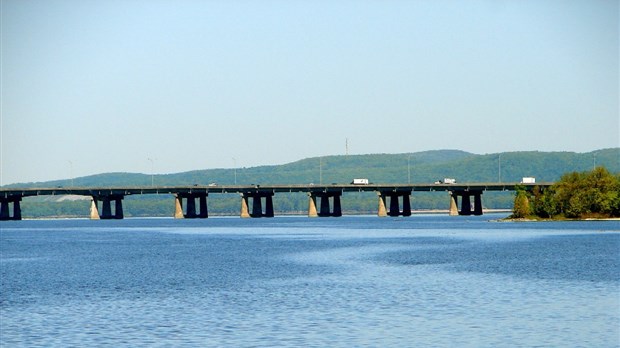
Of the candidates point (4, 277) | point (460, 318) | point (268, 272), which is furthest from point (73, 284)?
point (460, 318)

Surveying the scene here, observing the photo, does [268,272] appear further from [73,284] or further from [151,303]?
[151,303]

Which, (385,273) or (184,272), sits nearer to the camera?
(385,273)

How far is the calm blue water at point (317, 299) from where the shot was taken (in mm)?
51812

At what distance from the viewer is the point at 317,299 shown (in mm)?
68375

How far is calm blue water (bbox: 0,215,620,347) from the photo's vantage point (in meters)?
51.8

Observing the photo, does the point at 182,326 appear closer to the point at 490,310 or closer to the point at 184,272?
the point at 490,310

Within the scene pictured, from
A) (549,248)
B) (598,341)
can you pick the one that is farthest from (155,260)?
(598,341)

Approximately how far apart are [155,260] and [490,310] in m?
60.5

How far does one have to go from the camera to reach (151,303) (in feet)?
221

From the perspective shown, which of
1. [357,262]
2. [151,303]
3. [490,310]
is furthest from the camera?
[357,262]

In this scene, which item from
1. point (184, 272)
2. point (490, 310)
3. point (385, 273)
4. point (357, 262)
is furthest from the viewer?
point (357, 262)

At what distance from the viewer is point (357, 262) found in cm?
10569

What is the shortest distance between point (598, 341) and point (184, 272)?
51.9 meters

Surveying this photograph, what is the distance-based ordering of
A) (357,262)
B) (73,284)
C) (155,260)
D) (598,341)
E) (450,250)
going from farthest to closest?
(450,250), (155,260), (357,262), (73,284), (598,341)
